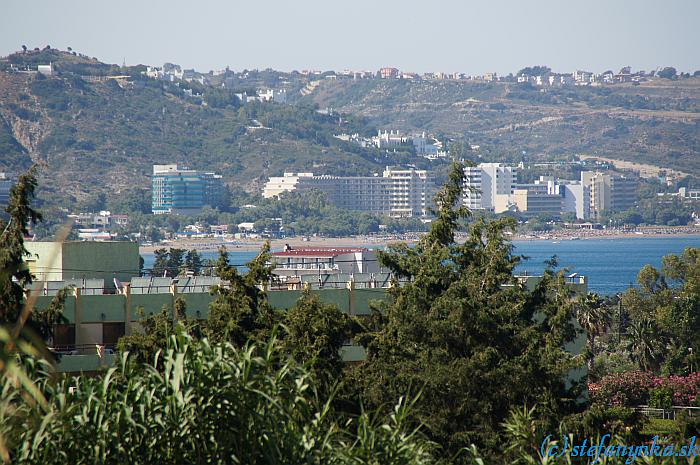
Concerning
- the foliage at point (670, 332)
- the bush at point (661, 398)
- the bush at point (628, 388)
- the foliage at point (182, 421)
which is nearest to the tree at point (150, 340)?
the foliage at point (182, 421)

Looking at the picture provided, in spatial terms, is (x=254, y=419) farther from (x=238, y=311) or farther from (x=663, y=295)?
(x=663, y=295)

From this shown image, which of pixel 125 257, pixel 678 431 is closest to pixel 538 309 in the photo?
pixel 678 431

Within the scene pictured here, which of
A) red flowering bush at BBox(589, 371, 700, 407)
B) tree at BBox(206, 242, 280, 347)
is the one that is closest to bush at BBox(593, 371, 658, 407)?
red flowering bush at BBox(589, 371, 700, 407)

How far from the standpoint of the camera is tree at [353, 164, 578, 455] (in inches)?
832

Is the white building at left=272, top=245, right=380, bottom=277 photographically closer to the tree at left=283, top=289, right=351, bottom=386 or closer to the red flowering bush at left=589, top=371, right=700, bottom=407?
the red flowering bush at left=589, top=371, right=700, bottom=407

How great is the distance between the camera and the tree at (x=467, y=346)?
21.1 meters

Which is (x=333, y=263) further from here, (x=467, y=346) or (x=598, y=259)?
(x=598, y=259)

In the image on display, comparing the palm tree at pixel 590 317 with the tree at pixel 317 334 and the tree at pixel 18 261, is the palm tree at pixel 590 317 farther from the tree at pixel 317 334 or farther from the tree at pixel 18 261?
the tree at pixel 18 261

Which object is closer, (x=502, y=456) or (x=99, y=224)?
Result: (x=502, y=456)

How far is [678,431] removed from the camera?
25266mm

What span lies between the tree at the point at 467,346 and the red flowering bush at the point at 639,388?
1040 cm

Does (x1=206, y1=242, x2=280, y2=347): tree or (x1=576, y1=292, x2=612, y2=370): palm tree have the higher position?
(x1=206, y1=242, x2=280, y2=347): tree

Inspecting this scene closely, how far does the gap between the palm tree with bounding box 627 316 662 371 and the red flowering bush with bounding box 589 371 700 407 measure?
6.51m

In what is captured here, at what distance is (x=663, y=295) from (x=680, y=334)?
4.05 m
